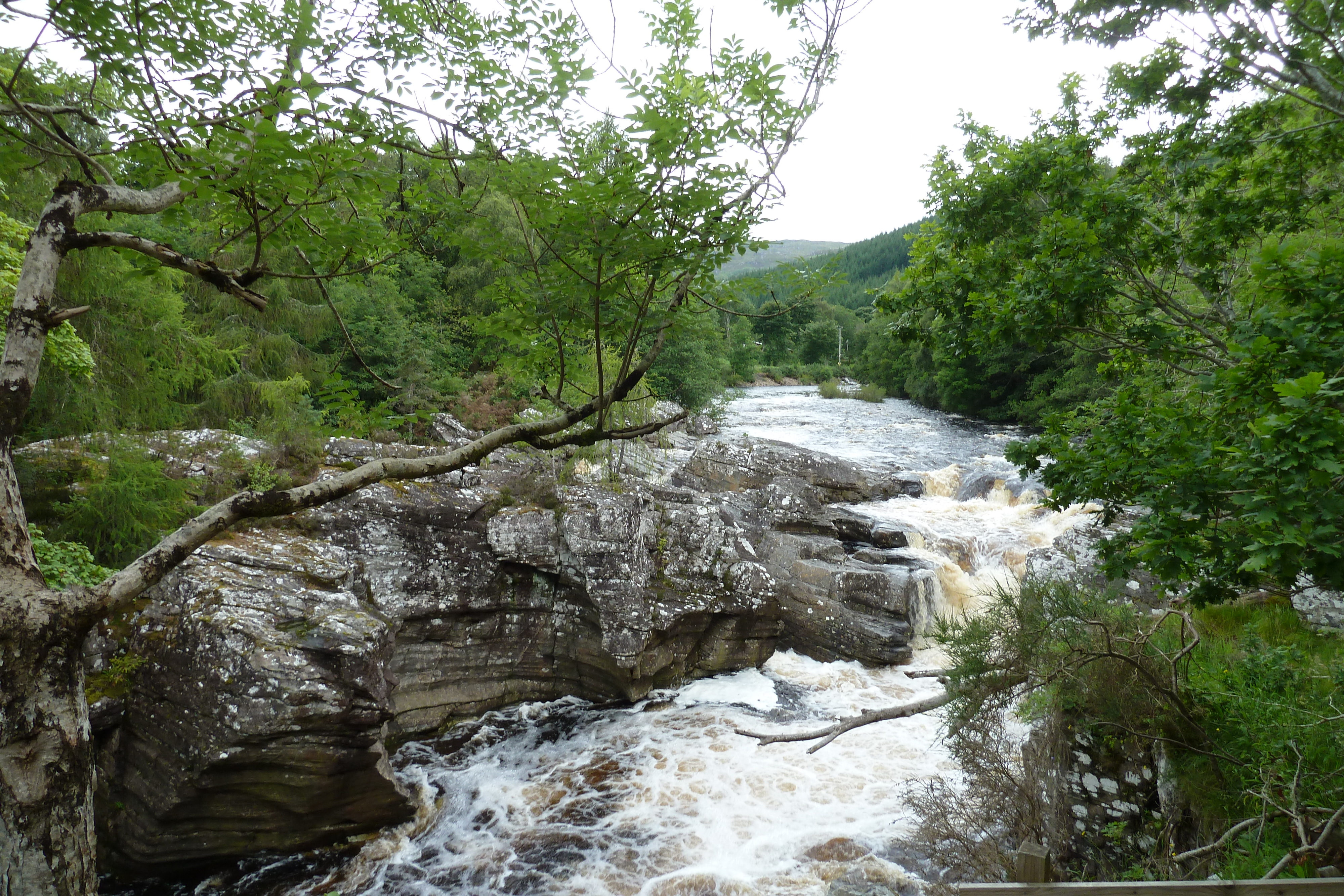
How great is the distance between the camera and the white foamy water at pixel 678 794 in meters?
5.95

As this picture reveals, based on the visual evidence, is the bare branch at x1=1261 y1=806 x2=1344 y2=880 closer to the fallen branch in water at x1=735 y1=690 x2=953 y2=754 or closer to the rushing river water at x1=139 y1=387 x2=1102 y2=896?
the fallen branch in water at x1=735 y1=690 x2=953 y2=754

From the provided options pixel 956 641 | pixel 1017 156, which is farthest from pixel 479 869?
pixel 1017 156

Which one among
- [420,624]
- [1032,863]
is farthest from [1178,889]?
[420,624]

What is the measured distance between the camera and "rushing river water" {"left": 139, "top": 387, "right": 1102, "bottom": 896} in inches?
234

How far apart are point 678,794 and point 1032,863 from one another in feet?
13.4

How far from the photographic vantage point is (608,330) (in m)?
3.44

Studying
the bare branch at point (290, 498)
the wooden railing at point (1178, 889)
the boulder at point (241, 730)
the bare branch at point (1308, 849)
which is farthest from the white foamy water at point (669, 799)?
the bare branch at point (290, 498)

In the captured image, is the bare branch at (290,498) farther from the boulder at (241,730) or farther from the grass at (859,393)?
the grass at (859,393)

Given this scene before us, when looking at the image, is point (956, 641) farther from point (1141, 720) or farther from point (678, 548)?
point (678, 548)

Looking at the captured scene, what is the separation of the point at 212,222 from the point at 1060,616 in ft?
21.5

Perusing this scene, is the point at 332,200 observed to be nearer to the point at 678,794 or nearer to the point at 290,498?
the point at 290,498

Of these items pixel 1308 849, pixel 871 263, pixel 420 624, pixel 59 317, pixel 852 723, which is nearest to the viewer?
Answer: pixel 1308 849

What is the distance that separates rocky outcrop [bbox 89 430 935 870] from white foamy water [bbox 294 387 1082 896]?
0.52 meters

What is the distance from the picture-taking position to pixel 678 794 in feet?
23.6
